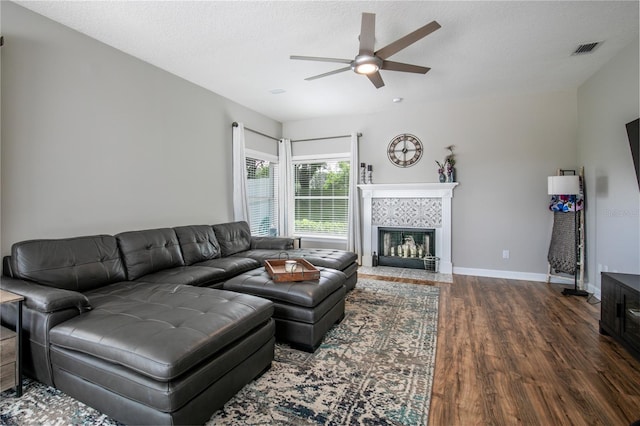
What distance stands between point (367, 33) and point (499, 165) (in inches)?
136

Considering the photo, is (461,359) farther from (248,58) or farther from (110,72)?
(110,72)

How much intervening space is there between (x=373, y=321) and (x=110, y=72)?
3.69 meters

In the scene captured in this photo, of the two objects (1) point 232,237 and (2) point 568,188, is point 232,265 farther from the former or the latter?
(2) point 568,188

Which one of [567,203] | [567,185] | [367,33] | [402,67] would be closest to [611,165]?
[567,185]

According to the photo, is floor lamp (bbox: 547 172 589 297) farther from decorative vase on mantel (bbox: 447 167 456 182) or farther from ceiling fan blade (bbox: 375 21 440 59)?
ceiling fan blade (bbox: 375 21 440 59)

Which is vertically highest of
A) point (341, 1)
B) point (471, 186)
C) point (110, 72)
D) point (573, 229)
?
point (341, 1)

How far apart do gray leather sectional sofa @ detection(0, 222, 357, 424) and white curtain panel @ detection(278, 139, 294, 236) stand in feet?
10.5

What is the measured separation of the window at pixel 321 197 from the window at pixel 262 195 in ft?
1.60

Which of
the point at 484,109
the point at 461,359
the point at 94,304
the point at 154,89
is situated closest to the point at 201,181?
the point at 154,89

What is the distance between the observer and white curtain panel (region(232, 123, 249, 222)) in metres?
4.69

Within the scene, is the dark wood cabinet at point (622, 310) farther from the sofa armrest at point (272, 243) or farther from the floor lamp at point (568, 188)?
the sofa armrest at point (272, 243)

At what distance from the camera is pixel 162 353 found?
1368mm

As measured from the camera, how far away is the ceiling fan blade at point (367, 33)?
2.19 m

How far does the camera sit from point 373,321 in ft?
9.61
